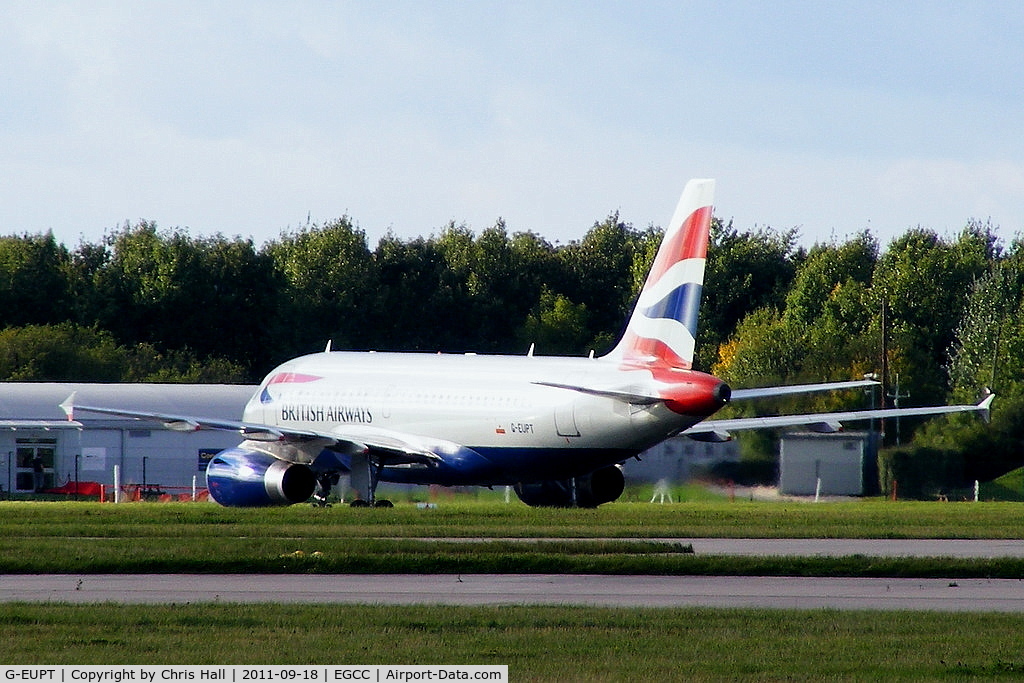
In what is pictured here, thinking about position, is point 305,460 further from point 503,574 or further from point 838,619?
point 838,619

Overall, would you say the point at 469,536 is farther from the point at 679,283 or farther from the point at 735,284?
the point at 735,284

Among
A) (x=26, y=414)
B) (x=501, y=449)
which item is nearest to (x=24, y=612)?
(x=501, y=449)

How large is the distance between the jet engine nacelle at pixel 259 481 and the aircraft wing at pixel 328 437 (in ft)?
2.06

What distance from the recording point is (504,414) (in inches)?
1732

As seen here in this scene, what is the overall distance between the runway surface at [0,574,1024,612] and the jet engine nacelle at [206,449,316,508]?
20.3 meters

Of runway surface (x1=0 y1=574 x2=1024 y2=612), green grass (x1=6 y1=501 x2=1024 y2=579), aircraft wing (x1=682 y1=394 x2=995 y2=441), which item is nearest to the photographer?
Answer: runway surface (x1=0 y1=574 x2=1024 y2=612)

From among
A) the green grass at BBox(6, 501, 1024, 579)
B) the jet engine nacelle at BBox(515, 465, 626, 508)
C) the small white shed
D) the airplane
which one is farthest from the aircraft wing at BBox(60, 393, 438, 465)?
the small white shed

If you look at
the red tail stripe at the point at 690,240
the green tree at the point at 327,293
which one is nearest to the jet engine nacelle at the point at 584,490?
the red tail stripe at the point at 690,240

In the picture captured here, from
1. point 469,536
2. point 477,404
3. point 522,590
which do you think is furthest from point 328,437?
point 522,590

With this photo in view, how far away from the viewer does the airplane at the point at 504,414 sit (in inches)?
1566

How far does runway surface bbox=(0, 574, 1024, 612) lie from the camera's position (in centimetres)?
2025

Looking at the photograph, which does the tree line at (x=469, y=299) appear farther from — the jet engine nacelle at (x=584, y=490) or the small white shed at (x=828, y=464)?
the jet engine nacelle at (x=584, y=490)

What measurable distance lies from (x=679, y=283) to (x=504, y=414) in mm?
6390

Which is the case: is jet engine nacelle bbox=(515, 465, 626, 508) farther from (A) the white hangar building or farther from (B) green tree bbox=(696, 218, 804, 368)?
(B) green tree bbox=(696, 218, 804, 368)
